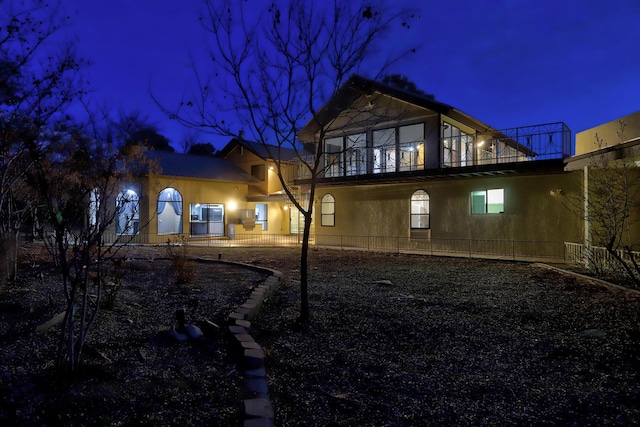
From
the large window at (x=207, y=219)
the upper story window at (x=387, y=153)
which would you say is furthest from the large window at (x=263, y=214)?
the upper story window at (x=387, y=153)

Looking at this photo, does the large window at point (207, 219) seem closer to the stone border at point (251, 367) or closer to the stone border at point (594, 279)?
the stone border at point (251, 367)

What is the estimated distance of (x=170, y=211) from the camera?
24.6m

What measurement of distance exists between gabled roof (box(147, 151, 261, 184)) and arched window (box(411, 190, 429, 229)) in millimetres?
12476

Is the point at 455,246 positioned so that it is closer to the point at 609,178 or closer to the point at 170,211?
the point at 609,178

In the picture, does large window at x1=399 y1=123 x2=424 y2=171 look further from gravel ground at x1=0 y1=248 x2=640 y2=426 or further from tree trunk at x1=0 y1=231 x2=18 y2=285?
tree trunk at x1=0 y1=231 x2=18 y2=285

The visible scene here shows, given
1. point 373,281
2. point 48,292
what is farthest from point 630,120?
point 48,292

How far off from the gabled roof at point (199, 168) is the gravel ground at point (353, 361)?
16243mm

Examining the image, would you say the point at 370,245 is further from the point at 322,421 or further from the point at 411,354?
the point at 322,421

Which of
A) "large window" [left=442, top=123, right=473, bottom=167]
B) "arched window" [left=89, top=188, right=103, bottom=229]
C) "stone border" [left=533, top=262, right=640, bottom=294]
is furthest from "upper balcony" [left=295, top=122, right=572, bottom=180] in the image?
"arched window" [left=89, top=188, right=103, bottom=229]

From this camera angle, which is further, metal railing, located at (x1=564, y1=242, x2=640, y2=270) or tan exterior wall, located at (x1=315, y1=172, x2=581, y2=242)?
tan exterior wall, located at (x1=315, y1=172, x2=581, y2=242)

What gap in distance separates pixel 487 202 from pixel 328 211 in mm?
7355

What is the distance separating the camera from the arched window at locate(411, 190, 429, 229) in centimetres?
1697

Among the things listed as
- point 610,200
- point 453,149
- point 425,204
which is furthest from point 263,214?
point 610,200

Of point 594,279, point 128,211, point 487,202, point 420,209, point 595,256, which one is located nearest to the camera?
point 594,279
